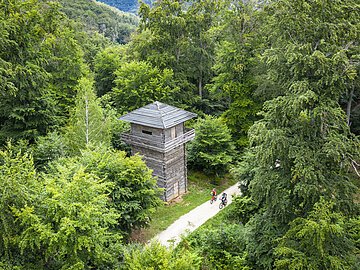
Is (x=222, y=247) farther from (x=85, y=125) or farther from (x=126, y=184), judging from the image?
(x=85, y=125)

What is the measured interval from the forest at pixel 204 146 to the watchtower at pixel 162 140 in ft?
8.05

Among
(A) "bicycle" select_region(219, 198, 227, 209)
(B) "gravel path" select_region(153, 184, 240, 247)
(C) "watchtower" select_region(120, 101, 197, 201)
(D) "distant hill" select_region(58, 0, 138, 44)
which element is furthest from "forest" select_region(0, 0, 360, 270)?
(D) "distant hill" select_region(58, 0, 138, 44)

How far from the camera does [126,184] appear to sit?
2183cm

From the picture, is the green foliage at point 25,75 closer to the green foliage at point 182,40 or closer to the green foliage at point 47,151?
the green foliage at point 47,151

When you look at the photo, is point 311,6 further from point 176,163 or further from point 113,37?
point 113,37

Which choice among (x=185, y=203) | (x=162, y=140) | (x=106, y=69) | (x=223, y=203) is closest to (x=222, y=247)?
(x=223, y=203)

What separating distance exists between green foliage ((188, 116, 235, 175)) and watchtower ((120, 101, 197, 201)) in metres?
3.13

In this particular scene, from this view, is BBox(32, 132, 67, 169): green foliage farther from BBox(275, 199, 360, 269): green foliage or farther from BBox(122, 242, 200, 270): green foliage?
BBox(275, 199, 360, 269): green foliage

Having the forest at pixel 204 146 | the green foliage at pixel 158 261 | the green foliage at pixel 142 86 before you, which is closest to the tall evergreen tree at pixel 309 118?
the forest at pixel 204 146

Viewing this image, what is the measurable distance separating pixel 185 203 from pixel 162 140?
564 centimetres

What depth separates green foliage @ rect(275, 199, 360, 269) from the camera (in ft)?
45.9

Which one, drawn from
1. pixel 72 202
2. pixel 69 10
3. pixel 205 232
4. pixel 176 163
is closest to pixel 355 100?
pixel 176 163

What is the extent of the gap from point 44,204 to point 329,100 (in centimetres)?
1255

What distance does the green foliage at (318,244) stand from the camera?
45.9 ft
